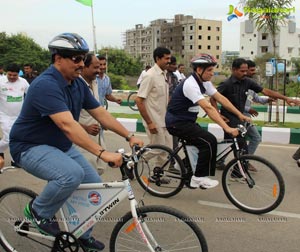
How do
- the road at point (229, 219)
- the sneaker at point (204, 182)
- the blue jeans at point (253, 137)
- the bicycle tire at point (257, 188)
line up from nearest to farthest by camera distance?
the road at point (229, 219), the bicycle tire at point (257, 188), the sneaker at point (204, 182), the blue jeans at point (253, 137)

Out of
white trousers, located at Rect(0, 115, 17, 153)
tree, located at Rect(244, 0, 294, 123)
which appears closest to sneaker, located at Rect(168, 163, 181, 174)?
white trousers, located at Rect(0, 115, 17, 153)

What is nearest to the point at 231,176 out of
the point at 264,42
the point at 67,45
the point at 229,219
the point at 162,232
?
the point at 229,219

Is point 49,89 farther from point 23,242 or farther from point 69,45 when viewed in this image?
point 23,242

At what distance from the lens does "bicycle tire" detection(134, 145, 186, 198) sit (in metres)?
4.54

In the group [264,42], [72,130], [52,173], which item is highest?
[264,42]

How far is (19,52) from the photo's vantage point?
155 feet

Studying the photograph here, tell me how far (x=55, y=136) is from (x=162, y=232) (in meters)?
0.97

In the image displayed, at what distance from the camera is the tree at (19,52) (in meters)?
45.4

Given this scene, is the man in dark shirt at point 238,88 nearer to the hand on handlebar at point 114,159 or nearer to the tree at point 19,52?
the hand on handlebar at point 114,159

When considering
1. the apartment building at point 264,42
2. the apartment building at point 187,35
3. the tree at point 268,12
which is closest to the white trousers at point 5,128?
the tree at point 268,12

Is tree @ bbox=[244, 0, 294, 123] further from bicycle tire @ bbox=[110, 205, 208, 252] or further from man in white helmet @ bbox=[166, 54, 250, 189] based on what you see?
bicycle tire @ bbox=[110, 205, 208, 252]

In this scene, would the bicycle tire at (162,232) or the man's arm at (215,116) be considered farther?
the man's arm at (215,116)

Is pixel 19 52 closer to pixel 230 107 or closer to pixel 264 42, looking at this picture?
pixel 264 42

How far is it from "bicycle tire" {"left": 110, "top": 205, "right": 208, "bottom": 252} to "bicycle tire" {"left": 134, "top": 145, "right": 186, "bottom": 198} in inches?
72.4
